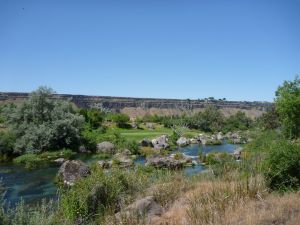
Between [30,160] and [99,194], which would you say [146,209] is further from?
[30,160]

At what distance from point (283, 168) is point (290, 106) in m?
22.9

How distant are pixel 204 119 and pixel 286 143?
306ft

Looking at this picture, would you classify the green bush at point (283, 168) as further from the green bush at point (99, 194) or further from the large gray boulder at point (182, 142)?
the large gray boulder at point (182, 142)

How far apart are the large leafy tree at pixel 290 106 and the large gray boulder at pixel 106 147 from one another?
21.4 metres

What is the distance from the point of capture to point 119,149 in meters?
49.0

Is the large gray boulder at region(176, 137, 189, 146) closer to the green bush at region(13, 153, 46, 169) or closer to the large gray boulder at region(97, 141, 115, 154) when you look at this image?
the large gray boulder at region(97, 141, 115, 154)

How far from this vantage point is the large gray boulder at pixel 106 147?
158ft

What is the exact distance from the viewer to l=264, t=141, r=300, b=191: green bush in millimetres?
12945

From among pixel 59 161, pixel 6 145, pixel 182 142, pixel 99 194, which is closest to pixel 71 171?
pixel 59 161

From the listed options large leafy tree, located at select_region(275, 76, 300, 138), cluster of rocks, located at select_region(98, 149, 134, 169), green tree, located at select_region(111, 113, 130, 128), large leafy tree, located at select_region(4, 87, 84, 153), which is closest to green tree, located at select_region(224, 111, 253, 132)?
green tree, located at select_region(111, 113, 130, 128)

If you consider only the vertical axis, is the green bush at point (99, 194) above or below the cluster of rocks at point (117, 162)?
above

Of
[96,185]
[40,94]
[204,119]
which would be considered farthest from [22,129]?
[204,119]

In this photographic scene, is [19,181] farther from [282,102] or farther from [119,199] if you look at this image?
[282,102]

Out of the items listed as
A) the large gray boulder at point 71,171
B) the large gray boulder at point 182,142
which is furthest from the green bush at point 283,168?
the large gray boulder at point 182,142
